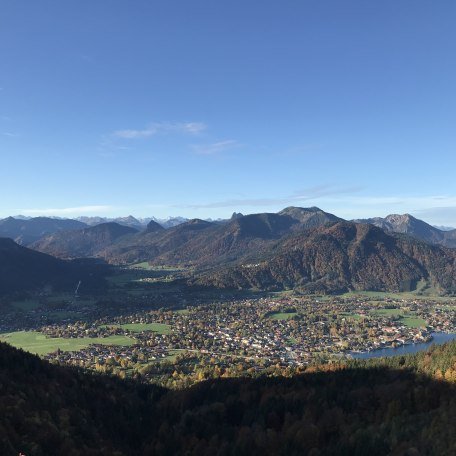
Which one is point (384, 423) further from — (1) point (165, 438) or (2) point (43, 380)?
(2) point (43, 380)

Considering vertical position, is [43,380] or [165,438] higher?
[43,380]

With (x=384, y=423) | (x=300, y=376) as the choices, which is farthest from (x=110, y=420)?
(x=384, y=423)

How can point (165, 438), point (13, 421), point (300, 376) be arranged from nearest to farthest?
1. point (13, 421)
2. point (165, 438)
3. point (300, 376)

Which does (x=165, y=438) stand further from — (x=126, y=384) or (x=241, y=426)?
(x=126, y=384)

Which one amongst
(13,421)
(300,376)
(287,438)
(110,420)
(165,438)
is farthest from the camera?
(300,376)

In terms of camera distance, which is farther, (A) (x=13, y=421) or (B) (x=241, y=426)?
(B) (x=241, y=426)

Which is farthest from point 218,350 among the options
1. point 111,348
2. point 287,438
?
point 287,438
